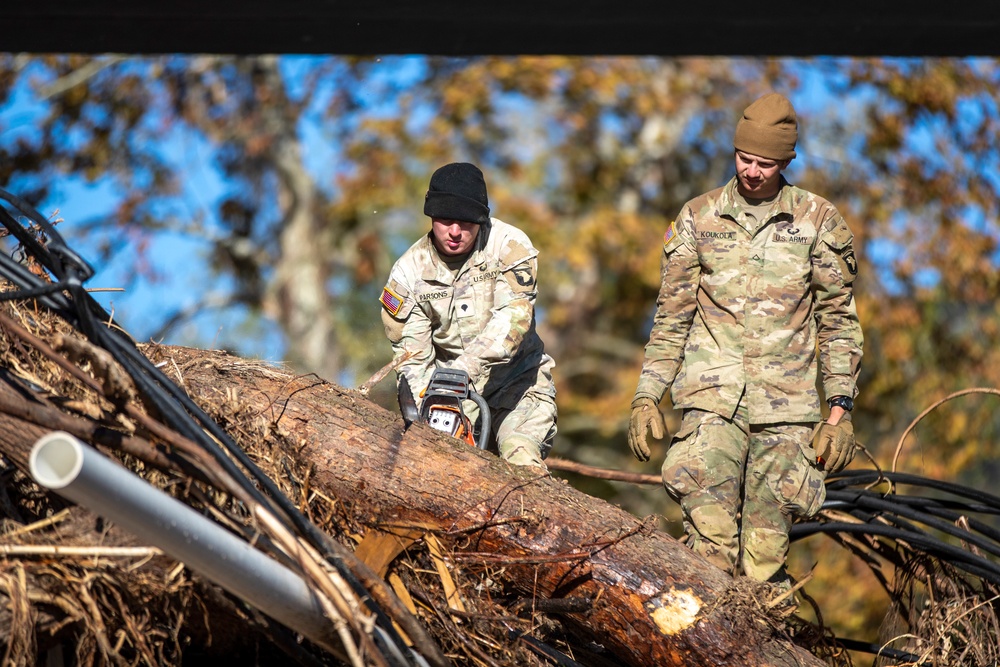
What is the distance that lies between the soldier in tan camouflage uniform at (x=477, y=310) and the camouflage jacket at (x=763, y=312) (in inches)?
20.9

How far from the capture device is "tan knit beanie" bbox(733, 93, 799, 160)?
12.6 feet

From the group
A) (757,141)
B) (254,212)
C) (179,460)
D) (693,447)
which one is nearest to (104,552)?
(179,460)

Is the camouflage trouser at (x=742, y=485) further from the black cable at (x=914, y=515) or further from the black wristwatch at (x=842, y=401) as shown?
the black cable at (x=914, y=515)

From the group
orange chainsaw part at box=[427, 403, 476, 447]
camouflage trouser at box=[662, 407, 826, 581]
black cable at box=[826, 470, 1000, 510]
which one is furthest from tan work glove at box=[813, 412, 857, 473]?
orange chainsaw part at box=[427, 403, 476, 447]

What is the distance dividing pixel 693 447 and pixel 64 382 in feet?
7.24

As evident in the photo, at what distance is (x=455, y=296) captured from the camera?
4.29 meters

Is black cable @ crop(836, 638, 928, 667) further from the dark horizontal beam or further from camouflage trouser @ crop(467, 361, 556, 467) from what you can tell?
the dark horizontal beam

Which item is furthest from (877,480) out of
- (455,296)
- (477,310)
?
(455,296)

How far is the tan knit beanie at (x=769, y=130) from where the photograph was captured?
3.85 m

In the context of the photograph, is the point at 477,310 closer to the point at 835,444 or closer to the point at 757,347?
the point at 757,347

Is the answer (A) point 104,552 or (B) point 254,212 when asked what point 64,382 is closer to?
(A) point 104,552

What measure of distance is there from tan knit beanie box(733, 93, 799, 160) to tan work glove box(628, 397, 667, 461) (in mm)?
1033

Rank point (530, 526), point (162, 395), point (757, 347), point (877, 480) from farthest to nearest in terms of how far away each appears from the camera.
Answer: point (877, 480), point (757, 347), point (530, 526), point (162, 395)

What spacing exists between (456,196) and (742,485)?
5.26 feet
